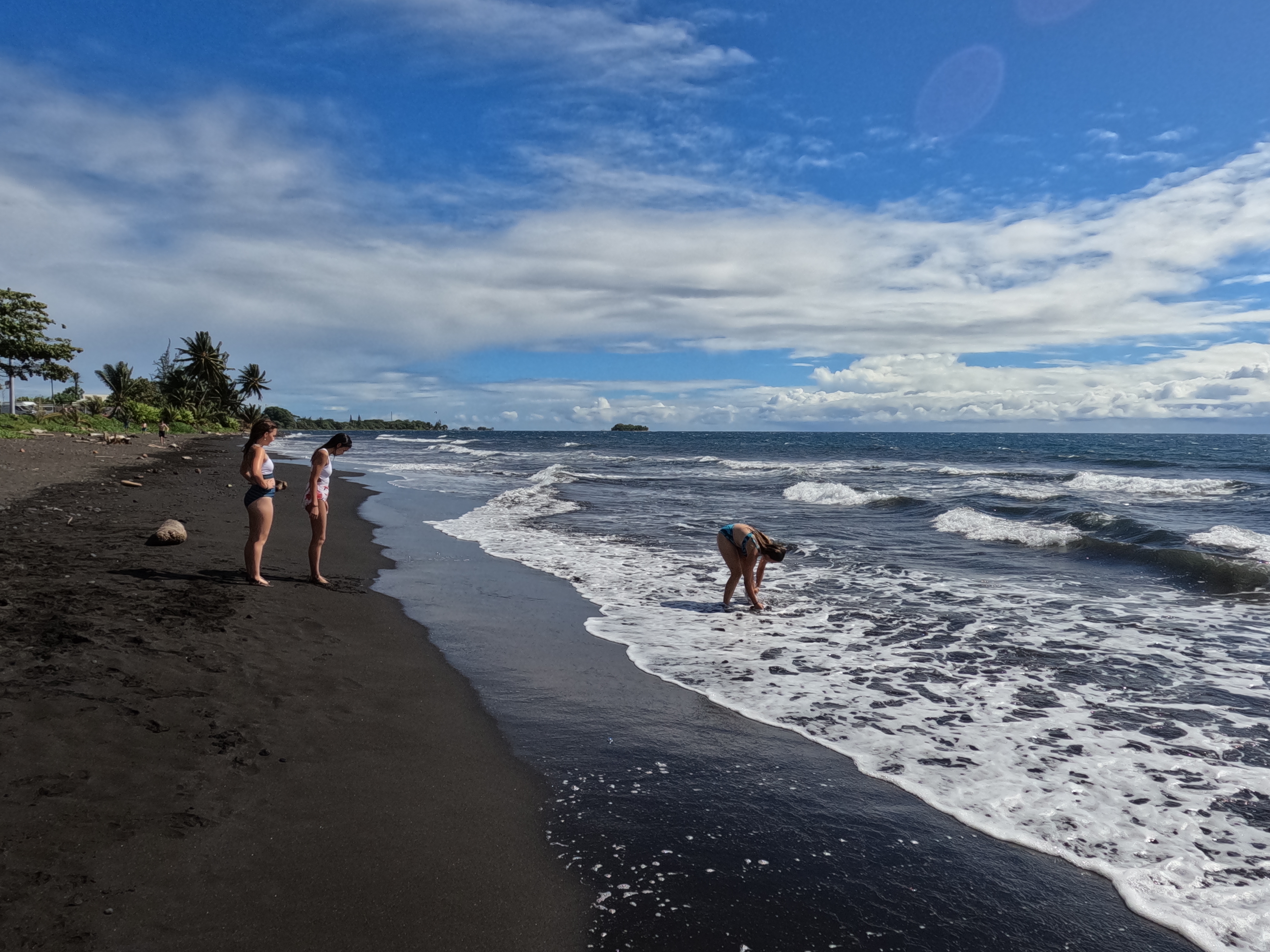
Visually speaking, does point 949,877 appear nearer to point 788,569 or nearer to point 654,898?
point 654,898

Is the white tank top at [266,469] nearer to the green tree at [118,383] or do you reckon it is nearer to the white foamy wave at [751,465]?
the white foamy wave at [751,465]

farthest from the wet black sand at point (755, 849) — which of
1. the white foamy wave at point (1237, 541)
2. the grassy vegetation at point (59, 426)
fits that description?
the grassy vegetation at point (59, 426)

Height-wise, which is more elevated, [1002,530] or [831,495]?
[831,495]

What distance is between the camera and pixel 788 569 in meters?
11.7

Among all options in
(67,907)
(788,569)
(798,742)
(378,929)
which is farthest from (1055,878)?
(788,569)

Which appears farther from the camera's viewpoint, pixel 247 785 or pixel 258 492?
pixel 258 492

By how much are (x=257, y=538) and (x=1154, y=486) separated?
3208 cm

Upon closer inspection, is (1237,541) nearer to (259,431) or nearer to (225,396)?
(259,431)

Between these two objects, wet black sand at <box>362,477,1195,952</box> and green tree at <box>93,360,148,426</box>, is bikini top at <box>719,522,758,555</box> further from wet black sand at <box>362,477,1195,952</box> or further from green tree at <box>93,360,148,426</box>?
green tree at <box>93,360,148,426</box>

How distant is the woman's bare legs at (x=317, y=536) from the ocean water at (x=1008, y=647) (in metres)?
3.52

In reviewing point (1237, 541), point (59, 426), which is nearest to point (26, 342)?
point (59, 426)

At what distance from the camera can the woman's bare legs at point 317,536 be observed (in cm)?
848

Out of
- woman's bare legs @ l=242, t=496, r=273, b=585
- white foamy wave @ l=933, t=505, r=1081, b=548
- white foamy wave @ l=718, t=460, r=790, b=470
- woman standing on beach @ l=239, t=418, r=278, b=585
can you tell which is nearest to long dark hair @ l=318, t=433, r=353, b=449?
woman standing on beach @ l=239, t=418, r=278, b=585

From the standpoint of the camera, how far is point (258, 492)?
803 cm
